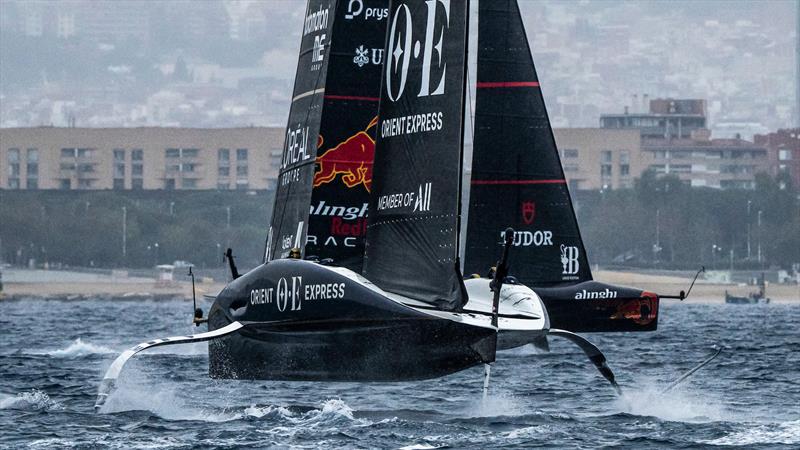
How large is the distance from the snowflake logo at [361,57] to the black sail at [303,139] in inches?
19.9

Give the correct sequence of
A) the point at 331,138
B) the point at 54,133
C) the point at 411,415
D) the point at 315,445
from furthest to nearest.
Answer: the point at 54,133 → the point at 331,138 → the point at 411,415 → the point at 315,445

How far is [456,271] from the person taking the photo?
25.1 metres

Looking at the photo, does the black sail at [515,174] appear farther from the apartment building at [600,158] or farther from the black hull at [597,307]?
the apartment building at [600,158]

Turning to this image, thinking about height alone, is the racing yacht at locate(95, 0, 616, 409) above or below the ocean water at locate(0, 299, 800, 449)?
above

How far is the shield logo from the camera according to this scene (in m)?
37.1

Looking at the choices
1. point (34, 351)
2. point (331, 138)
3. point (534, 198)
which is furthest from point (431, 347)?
point (34, 351)

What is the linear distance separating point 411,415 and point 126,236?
144 meters

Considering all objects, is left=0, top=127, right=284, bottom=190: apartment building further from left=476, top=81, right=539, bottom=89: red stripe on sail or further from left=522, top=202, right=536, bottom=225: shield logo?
left=522, top=202, right=536, bottom=225: shield logo

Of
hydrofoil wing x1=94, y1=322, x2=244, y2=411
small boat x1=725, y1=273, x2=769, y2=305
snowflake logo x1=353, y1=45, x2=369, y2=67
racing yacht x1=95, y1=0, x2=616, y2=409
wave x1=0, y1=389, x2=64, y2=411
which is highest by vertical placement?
snowflake logo x1=353, y1=45, x2=369, y2=67

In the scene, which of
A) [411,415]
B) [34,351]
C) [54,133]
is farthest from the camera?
[54,133]

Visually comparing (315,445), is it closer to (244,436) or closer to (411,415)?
(244,436)

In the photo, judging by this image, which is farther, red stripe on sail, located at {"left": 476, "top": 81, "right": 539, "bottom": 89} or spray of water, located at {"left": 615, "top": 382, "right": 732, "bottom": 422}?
red stripe on sail, located at {"left": 476, "top": 81, "right": 539, "bottom": 89}

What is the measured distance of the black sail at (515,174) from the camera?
121 feet

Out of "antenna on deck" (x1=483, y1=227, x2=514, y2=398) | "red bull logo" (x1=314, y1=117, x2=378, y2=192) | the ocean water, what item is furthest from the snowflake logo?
"antenna on deck" (x1=483, y1=227, x2=514, y2=398)
